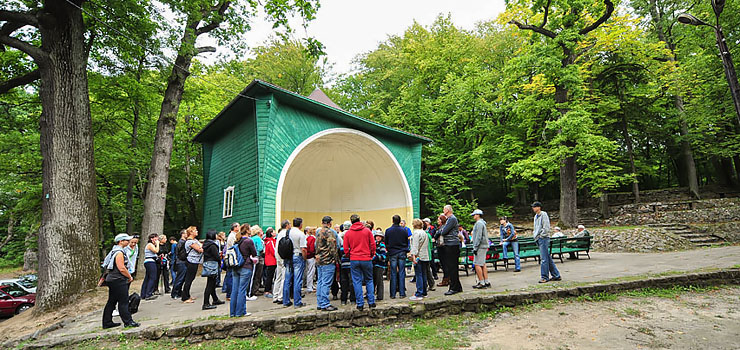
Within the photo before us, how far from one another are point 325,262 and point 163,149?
29.1 ft

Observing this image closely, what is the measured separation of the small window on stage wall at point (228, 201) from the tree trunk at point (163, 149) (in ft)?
6.85

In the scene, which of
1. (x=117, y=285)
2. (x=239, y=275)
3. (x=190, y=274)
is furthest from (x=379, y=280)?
(x=117, y=285)

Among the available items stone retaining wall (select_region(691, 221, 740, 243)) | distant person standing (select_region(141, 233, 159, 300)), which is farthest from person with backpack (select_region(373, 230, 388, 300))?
stone retaining wall (select_region(691, 221, 740, 243))

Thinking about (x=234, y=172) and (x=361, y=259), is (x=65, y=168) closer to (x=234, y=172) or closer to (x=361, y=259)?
(x=234, y=172)

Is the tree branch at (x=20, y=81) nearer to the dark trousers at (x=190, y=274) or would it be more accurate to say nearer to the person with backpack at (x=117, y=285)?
the person with backpack at (x=117, y=285)

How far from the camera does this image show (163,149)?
11664 mm

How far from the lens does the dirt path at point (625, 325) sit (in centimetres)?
434

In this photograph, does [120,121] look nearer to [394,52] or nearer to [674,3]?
[394,52]

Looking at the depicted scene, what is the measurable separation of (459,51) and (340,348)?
22.3 m

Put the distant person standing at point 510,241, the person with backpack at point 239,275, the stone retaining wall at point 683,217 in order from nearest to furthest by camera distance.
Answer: the person with backpack at point 239,275 → the distant person standing at point 510,241 → the stone retaining wall at point 683,217

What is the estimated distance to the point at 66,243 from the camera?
23.5ft

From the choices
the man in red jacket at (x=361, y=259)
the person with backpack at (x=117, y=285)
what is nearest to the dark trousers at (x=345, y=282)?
the man in red jacket at (x=361, y=259)

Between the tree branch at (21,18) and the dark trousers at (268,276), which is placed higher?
the tree branch at (21,18)

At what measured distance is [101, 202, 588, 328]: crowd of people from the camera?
552 centimetres
